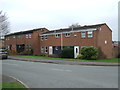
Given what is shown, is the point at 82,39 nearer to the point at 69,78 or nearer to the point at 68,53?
Answer: the point at 68,53

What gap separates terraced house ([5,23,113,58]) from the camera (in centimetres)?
2580

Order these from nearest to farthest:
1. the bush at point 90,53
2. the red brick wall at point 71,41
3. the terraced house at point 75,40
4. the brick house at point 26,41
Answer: the bush at point 90,53 → the terraced house at point 75,40 → the red brick wall at point 71,41 → the brick house at point 26,41

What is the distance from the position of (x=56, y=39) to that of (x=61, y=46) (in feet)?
6.94

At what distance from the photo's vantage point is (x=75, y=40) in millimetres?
28453

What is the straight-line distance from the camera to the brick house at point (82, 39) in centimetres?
2564

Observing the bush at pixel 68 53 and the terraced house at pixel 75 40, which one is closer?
the terraced house at pixel 75 40

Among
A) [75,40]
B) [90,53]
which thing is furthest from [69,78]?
[75,40]

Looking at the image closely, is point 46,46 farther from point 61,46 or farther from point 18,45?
point 18,45

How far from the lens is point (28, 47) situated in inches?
1521

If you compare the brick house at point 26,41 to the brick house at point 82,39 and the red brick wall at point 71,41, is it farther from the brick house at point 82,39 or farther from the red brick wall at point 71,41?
the brick house at point 82,39

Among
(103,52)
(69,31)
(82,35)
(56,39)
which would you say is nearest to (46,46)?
(56,39)

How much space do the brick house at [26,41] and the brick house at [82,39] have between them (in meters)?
4.35

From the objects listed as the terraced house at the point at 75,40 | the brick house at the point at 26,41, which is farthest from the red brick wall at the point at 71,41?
the brick house at the point at 26,41

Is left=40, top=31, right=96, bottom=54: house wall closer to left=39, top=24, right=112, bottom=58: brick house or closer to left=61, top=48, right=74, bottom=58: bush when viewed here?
left=39, top=24, right=112, bottom=58: brick house
